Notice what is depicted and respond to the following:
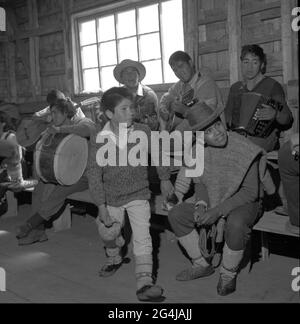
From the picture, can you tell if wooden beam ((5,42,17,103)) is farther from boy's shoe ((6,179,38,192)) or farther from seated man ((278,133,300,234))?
seated man ((278,133,300,234))

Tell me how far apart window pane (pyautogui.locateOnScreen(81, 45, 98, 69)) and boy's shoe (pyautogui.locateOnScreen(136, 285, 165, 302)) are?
4.31 metres

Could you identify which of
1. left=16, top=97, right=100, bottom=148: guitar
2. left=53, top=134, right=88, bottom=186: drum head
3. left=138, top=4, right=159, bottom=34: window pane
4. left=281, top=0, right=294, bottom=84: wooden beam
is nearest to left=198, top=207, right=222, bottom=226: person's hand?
left=53, top=134, right=88, bottom=186: drum head

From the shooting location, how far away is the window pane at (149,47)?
582 cm

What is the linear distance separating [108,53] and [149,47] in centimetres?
82

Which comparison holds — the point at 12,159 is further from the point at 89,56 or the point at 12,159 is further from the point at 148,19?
the point at 148,19

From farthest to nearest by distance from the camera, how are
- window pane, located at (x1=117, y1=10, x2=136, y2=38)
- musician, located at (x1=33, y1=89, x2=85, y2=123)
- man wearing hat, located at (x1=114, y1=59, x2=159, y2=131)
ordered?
1. window pane, located at (x1=117, y1=10, x2=136, y2=38)
2. musician, located at (x1=33, y1=89, x2=85, y2=123)
3. man wearing hat, located at (x1=114, y1=59, x2=159, y2=131)

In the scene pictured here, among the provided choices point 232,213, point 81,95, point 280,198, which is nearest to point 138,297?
point 232,213

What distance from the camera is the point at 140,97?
487cm

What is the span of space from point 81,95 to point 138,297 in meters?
4.16

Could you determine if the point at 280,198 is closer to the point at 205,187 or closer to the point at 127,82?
the point at 205,187

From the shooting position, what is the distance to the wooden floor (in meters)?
3.17

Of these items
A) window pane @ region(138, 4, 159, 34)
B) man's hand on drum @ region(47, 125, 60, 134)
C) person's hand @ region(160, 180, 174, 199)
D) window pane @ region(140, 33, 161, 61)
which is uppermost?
window pane @ region(138, 4, 159, 34)

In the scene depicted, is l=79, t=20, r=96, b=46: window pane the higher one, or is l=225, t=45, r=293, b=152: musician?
l=79, t=20, r=96, b=46: window pane

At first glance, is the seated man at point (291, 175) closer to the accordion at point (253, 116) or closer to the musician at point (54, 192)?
the accordion at point (253, 116)
